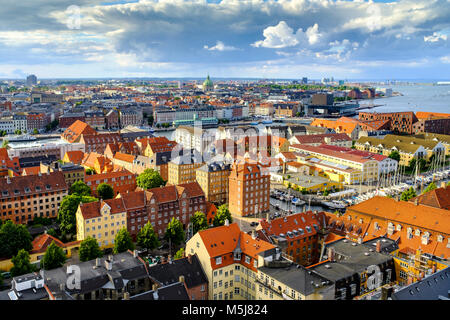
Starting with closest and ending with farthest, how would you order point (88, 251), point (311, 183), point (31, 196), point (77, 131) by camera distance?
point (88, 251) < point (31, 196) < point (311, 183) < point (77, 131)

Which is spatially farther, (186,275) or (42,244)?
(42,244)

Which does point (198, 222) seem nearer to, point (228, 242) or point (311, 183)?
point (228, 242)

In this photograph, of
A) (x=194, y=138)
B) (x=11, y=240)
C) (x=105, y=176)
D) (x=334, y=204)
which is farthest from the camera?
(x=194, y=138)

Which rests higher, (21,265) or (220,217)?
(220,217)

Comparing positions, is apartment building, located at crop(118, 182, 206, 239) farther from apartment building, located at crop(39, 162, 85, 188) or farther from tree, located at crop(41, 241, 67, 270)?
apartment building, located at crop(39, 162, 85, 188)

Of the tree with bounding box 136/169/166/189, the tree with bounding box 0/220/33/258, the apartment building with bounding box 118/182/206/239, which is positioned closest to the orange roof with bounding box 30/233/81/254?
the tree with bounding box 0/220/33/258

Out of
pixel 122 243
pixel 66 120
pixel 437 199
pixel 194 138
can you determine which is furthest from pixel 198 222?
pixel 66 120
